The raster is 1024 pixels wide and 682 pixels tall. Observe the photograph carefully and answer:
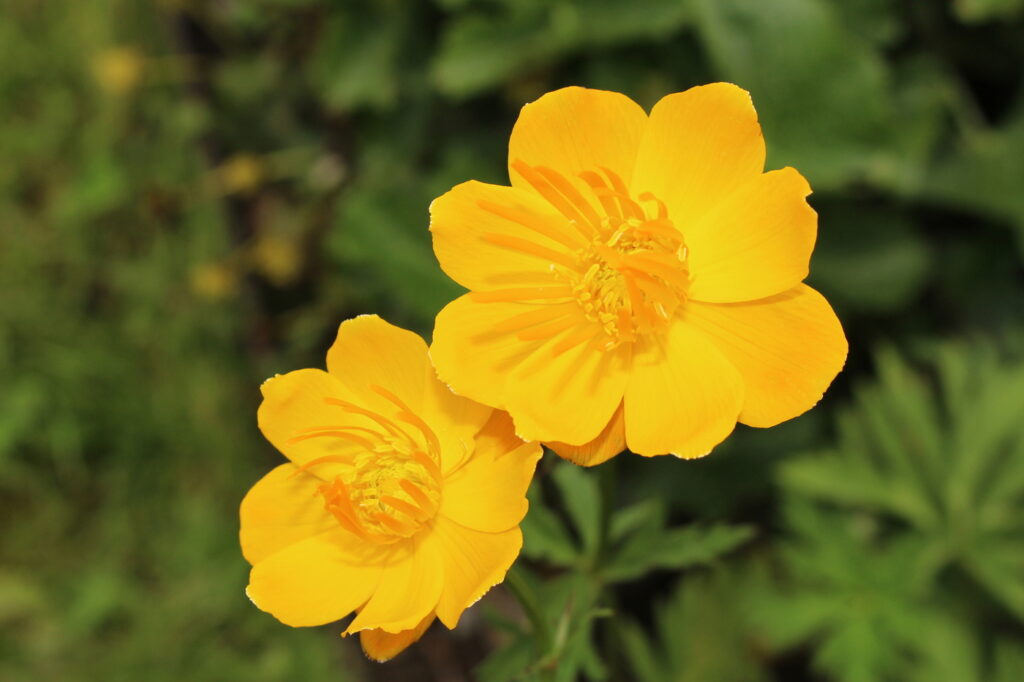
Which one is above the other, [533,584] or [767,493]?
[533,584]

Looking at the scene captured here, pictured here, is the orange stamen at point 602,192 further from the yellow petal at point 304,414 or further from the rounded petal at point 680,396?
the yellow petal at point 304,414

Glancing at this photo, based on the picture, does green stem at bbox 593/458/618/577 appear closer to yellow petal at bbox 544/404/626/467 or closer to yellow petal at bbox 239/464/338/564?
yellow petal at bbox 544/404/626/467

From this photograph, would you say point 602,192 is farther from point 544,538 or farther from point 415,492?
point 544,538

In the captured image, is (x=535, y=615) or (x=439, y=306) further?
(x=439, y=306)

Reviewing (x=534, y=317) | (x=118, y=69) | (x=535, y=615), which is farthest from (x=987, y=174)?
(x=118, y=69)

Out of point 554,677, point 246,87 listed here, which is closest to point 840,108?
point 554,677

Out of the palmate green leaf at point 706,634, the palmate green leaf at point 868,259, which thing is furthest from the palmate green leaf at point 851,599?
the palmate green leaf at point 868,259

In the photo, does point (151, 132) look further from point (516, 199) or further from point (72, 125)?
point (516, 199)
